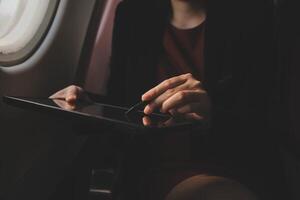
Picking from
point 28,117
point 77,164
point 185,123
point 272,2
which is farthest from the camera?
point 28,117

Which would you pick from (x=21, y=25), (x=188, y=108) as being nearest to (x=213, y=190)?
(x=188, y=108)

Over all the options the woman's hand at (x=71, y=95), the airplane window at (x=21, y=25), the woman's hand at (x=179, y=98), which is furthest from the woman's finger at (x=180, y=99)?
the airplane window at (x=21, y=25)

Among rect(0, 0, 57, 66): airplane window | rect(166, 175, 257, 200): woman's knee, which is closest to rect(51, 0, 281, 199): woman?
rect(166, 175, 257, 200): woman's knee

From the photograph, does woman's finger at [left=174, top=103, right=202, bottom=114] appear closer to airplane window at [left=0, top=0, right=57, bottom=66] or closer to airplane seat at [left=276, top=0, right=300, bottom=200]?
airplane seat at [left=276, top=0, right=300, bottom=200]

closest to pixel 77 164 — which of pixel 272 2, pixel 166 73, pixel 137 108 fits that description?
pixel 137 108

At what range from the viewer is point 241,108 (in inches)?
24.9

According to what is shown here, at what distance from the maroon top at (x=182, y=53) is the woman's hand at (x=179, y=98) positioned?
0.61ft

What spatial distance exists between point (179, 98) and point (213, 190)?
0.11 meters

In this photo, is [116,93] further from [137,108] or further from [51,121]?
[137,108]

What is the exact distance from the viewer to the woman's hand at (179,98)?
0.53m

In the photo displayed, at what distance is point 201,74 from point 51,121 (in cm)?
33

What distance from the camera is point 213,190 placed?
52cm

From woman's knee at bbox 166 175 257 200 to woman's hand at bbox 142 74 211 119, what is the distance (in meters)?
0.08

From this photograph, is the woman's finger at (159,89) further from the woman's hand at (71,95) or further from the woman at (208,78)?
the woman's hand at (71,95)
